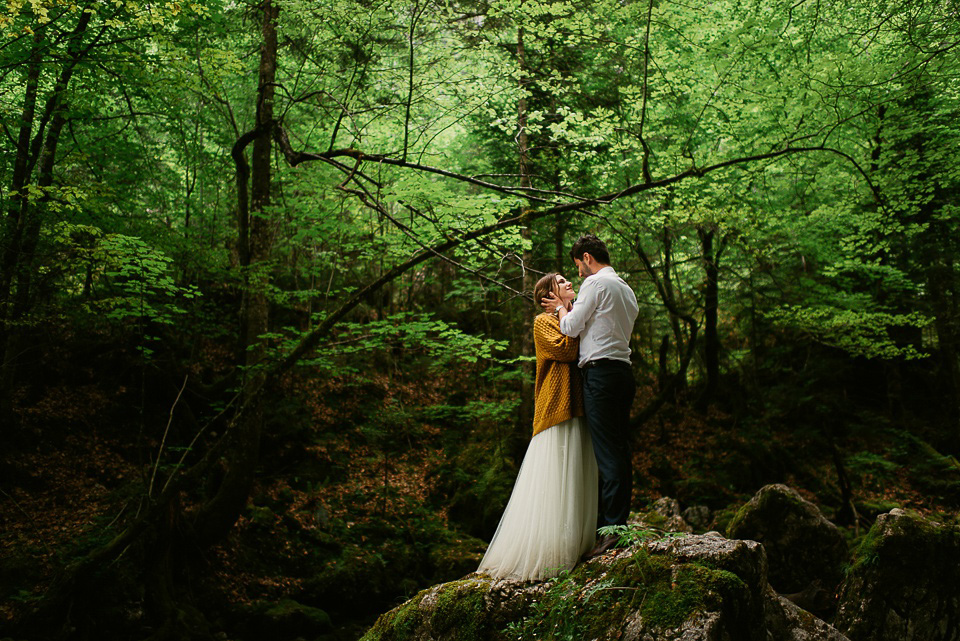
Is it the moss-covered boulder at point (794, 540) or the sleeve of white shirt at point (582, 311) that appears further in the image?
the moss-covered boulder at point (794, 540)

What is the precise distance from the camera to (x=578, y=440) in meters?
3.73

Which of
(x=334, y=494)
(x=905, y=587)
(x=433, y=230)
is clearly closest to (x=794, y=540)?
(x=905, y=587)

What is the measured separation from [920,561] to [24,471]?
1062 cm

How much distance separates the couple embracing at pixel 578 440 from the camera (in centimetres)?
350

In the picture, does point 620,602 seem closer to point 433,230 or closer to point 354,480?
point 433,230

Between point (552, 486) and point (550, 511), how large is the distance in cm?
15

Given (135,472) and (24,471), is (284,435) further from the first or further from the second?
(24,471)

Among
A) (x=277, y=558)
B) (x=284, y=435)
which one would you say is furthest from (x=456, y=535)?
(x=284, y=435)

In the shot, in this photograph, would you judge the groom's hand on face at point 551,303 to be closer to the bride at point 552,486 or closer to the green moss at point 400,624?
the bride at point 552,486

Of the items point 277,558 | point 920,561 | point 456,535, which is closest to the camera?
point 920,561

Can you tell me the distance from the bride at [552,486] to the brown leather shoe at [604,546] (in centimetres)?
8

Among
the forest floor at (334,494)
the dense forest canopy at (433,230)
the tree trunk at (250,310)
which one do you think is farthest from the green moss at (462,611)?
the tree trunk at (250,310)

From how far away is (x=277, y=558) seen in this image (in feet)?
26.6

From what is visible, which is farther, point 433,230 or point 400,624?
point 433,230
